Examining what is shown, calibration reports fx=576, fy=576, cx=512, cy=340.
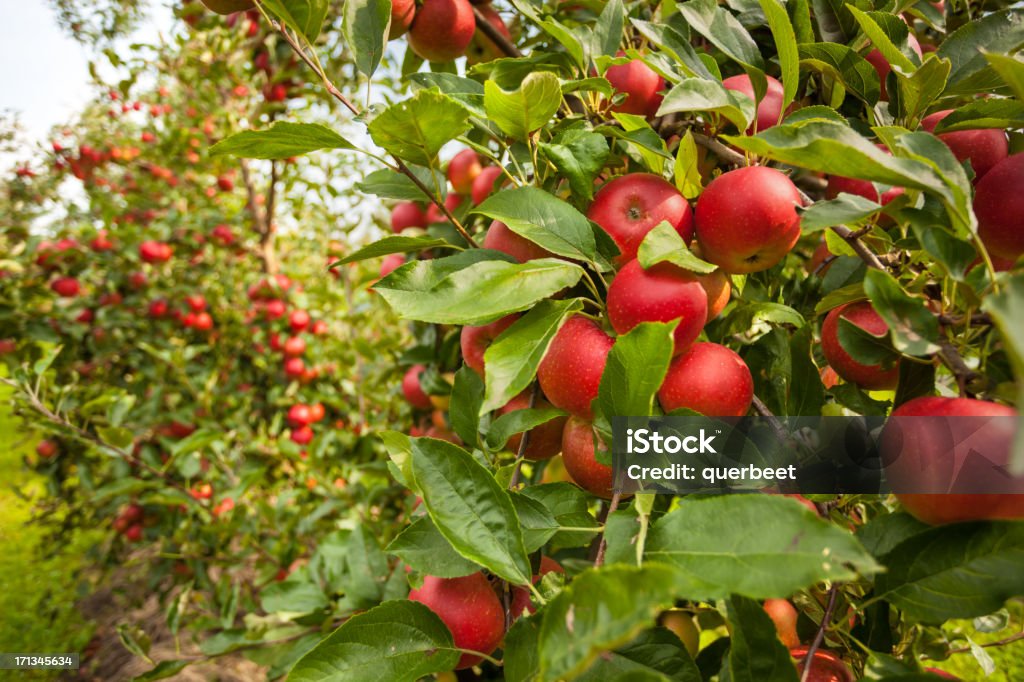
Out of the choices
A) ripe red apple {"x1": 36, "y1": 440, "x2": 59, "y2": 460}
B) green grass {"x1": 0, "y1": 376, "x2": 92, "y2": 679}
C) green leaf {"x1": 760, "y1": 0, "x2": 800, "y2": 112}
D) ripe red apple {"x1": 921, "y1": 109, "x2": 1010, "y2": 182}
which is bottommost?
green grass {"x1": 0, "y1": 376, "x2": 92, "y2": 679}

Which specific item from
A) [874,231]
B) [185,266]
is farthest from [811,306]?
[185,266]

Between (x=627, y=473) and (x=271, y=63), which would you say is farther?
(x=271, y=63)

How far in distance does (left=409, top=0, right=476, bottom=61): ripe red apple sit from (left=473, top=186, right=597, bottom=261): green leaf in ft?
1.59

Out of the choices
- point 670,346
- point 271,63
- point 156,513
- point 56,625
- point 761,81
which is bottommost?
point 56,625

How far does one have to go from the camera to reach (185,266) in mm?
2748

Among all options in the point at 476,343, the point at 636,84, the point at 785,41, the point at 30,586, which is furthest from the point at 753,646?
the point at 30,586

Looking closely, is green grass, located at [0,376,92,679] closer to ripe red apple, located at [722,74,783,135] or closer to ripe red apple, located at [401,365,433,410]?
ripe red apple, located at [401,365,433,410]

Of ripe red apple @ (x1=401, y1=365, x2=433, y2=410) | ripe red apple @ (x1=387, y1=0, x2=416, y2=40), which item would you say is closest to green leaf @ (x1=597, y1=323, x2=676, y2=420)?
ripe red apple @ (x1=387, y1=0, x2=416, y2=40)

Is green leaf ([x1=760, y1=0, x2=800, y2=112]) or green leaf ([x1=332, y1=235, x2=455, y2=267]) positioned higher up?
green leaf ([x1=760, y1=0, x2=800, y2=112])

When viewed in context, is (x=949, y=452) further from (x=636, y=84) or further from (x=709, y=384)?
(x=636, y=84)

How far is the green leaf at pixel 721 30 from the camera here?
2.14 feet

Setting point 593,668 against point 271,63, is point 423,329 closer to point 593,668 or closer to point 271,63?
point 593,668

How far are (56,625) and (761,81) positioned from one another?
12.4 feet

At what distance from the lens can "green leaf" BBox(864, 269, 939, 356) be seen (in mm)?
435
